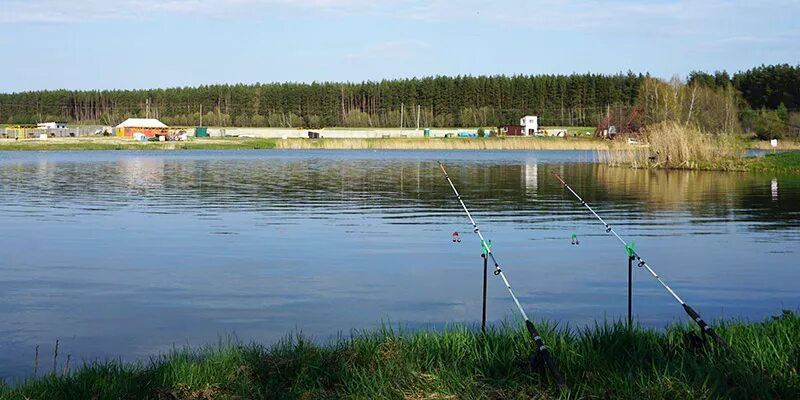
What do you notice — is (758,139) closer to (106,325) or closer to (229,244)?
(229,244)

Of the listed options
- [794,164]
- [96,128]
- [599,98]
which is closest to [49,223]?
[794,164]

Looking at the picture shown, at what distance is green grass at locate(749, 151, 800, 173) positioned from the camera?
51.2 meters

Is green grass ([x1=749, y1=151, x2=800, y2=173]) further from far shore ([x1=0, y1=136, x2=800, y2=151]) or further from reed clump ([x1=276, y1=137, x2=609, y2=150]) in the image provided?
far shore ([x1=0, y1=136, x2=800, y2=151])

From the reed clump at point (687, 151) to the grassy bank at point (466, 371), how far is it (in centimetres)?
4665

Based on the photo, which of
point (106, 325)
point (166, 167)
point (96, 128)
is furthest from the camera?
point (96, 128)

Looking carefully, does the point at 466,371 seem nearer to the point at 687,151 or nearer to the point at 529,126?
the point at 687,151

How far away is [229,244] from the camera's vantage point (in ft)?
68.1

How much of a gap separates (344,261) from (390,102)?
168719 millimetres

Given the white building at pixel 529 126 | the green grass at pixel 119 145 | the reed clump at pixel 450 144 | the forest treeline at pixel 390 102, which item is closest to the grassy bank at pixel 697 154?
the reed clump at pixel 450 144

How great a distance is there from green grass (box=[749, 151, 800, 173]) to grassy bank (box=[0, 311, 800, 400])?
45586 millimetres

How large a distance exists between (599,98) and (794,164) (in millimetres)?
121671

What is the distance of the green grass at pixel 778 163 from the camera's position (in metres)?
51.2

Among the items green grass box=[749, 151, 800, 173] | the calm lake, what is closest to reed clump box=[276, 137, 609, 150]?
green grass box=[749, 151, 800, 173]

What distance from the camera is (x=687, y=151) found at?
176ft
